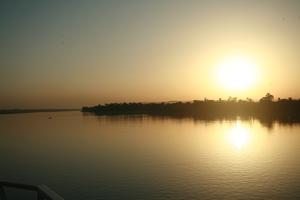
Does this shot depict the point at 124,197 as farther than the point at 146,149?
No

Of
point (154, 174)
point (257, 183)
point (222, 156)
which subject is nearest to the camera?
point (257, 183)

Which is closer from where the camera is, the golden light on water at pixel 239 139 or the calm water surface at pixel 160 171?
the calm water surface at pixel 160 171

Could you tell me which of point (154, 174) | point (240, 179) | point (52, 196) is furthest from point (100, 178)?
point (52, 196)

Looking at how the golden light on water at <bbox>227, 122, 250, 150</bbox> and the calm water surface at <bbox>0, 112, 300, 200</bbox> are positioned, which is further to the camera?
the golden light on water at <bbox>227, 122, 250, 150</bbox>

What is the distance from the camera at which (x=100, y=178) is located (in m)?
40.8

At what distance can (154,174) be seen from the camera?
43.8 m

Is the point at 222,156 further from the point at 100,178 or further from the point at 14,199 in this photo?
the point at 14,199

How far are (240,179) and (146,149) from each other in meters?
31.9

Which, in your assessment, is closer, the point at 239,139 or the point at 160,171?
the point at 160,171

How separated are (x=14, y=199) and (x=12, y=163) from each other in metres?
24.0

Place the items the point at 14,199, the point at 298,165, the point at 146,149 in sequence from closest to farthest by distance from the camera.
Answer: the point at 14,199 < the point at 298,165 < the point at 146,149

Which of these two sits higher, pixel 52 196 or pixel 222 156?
pixel 52 196

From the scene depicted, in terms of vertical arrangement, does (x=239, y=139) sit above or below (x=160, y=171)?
below

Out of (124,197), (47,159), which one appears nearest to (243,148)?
(47,159)
